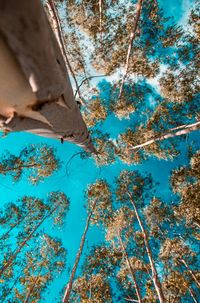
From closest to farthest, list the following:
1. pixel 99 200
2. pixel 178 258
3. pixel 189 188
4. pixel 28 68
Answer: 1. pixel 28 68
2. pixel 189 188
3. pixel 178 258
4. pixel 99 200

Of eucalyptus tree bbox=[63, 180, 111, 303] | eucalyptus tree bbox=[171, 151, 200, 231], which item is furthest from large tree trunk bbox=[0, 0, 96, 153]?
eucalyptus tree bbox=[63, 180, 111, 303]

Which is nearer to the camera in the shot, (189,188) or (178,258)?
(189,188)

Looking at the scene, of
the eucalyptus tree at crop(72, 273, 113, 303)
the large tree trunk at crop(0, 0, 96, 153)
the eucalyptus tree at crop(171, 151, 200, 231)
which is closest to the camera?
the large tree trunk at crop(0, 0, 96, 153)

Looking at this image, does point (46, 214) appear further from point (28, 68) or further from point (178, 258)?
point (28, 68)

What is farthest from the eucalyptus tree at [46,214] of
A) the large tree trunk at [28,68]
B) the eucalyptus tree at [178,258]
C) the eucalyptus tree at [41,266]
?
the large tree trunk at [28,68]

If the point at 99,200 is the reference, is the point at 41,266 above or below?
below

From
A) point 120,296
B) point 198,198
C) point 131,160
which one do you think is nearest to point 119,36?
point 131,160

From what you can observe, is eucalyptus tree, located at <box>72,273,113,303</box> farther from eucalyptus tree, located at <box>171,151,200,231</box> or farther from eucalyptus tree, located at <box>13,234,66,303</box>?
eucalyptus tree, located at <box>171,151,200,231</box>

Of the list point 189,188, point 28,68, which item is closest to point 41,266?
point 189,188

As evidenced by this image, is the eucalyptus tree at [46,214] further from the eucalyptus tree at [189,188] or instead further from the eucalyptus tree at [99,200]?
the eucalyptus tree at [189,188]

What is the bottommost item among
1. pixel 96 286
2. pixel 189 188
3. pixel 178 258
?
pixel 96 286

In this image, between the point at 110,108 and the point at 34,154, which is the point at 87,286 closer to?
the point at 34,154
